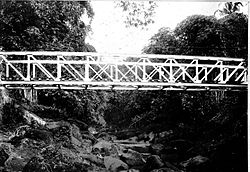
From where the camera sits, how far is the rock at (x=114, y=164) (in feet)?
7.76

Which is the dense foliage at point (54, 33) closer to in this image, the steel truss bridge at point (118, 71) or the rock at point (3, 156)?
the steel truss bridge at point (118, 71)

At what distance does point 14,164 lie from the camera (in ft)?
7.33

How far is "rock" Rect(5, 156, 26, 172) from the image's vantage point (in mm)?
2225

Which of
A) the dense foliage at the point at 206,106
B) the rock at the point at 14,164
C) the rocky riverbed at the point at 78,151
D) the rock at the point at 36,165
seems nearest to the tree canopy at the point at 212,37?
the dense foliage at the point at 206,106

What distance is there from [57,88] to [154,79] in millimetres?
746

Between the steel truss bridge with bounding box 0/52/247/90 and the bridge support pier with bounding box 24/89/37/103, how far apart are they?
0.12 feet

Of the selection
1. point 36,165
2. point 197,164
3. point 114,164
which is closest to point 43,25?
point 36,165

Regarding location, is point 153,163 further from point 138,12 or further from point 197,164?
point 138,12

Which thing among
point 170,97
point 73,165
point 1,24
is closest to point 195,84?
point 170,97

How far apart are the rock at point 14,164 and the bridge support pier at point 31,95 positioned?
1.40 feet

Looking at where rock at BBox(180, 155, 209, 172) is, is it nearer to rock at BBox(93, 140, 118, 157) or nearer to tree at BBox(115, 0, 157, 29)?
rock at BBox(93, 140, 118, 157)

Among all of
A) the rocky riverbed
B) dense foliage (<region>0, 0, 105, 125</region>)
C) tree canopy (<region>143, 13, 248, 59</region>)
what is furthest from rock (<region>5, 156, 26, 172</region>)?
tree canopy (<region>143, 13, 248, 59</region>)

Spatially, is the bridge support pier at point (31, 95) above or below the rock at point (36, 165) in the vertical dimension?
above

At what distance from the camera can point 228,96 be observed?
100 inches
